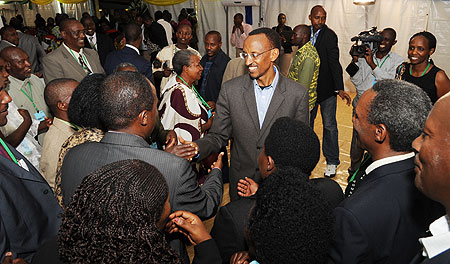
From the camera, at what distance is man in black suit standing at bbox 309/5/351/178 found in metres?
4.07

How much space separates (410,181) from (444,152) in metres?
0.44

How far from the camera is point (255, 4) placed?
8.63 metres

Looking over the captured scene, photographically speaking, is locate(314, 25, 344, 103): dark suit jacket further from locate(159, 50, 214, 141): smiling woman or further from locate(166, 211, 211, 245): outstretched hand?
locate(166, 211, 211, 245): outstretched hand

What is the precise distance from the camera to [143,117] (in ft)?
4.96

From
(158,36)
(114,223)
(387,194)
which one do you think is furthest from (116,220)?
(158,36)

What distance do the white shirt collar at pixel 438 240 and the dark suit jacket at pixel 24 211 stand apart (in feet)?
5.10

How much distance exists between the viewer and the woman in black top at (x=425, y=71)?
117 inches

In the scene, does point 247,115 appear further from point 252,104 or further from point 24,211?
point 24,211

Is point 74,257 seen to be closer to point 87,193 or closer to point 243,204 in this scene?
point 87,193

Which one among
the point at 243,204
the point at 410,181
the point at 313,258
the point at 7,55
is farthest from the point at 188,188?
the point at 7,55

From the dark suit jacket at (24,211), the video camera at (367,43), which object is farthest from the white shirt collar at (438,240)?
the video camera at (367,43)

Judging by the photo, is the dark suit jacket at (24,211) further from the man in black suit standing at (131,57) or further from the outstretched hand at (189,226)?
the man in black suit standing at (131,57)

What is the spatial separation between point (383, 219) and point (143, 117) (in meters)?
1.09

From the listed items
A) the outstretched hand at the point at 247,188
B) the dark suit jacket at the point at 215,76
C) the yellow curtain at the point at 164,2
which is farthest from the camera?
the yellow curtain at the point at 164,2
